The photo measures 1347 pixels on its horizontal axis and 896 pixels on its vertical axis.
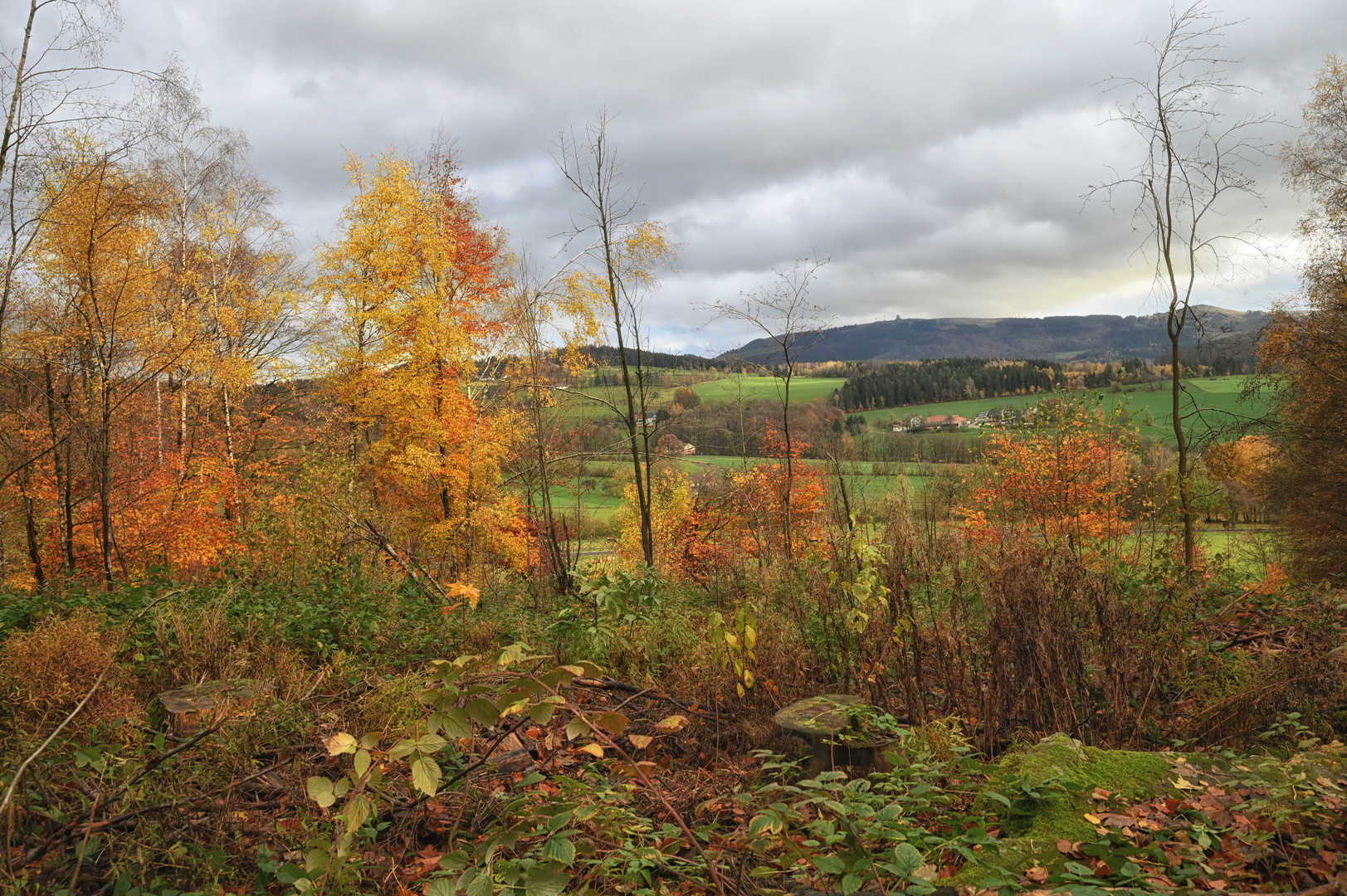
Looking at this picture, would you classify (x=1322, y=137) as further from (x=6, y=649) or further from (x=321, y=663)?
(x=6, y=649)

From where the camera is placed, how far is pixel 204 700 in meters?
4.39

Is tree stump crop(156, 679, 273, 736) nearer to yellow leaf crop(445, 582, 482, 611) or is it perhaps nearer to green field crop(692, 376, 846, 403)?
yellow leaf crop(445, 582, 482, 611)

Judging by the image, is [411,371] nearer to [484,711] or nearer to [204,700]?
[204,700]

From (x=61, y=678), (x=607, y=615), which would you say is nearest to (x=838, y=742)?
(x=607, y=615)

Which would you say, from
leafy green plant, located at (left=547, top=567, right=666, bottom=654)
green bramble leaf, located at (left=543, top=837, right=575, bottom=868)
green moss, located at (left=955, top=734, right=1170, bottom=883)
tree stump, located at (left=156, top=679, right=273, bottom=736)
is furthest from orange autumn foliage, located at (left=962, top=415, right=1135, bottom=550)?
tree stump, located at (left=156, top=679, right=273, bottom=736)

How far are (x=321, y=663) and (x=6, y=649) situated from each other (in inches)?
74.0

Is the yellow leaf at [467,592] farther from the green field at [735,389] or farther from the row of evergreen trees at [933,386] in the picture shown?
the row of evergreen trees at [933,386]

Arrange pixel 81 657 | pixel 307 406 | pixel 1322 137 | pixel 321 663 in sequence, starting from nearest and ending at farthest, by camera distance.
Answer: pixel 81 657, pixel 321 663, pixel 1322 137, pixel 307 406

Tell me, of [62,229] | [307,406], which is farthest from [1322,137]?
[307,406]

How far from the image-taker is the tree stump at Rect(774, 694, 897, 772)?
366cm

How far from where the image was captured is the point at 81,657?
438 centimetres

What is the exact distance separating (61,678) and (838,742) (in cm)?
460

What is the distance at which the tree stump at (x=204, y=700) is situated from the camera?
4.05 meters

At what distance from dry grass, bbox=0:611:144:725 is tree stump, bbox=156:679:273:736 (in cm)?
17
